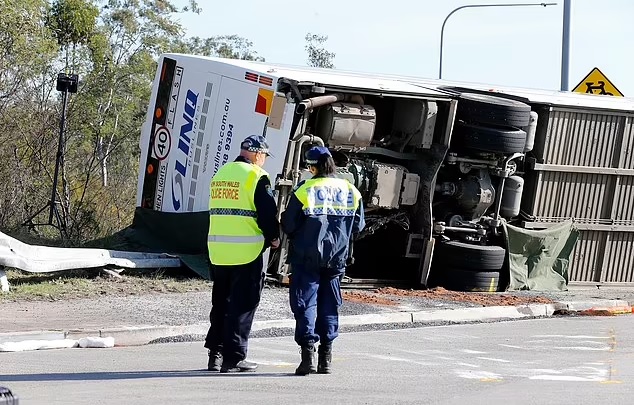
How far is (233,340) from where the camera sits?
29.5 feet

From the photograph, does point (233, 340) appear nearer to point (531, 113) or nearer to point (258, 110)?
point (258, 110)

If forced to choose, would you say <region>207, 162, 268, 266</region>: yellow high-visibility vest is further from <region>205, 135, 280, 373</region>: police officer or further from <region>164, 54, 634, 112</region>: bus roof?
<region>164, 54, 634, 112</region>: bus roof

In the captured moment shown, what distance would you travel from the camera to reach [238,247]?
29.6ft

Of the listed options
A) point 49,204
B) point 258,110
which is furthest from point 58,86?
point 258,110

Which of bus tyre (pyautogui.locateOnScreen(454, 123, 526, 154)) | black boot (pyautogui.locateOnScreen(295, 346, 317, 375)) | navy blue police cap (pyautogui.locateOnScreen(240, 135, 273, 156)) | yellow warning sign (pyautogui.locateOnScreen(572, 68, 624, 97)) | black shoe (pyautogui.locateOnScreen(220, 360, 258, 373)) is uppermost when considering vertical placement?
yellow warning sign (pyautogui.locateOnScreen(572, 68, 624, 97))

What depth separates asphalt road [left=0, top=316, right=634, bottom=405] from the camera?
814 centimetres

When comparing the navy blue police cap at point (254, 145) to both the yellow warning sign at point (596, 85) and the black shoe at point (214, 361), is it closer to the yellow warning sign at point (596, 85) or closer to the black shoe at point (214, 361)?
the black shoe at point (214, 361)

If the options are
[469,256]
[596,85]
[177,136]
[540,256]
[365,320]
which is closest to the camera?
[365,320]

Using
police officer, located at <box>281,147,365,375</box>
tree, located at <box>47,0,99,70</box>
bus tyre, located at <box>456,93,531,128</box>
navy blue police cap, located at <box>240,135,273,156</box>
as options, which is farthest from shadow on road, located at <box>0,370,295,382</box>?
tree, located at <box>47,0,99,70</box>

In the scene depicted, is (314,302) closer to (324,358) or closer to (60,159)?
(324,358)

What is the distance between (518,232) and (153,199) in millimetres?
4967

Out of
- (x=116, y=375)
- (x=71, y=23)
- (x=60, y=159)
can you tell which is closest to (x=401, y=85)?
(x=60, y=159)

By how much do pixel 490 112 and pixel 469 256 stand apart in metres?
1.90

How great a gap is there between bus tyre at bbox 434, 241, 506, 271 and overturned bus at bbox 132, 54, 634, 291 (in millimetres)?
16
